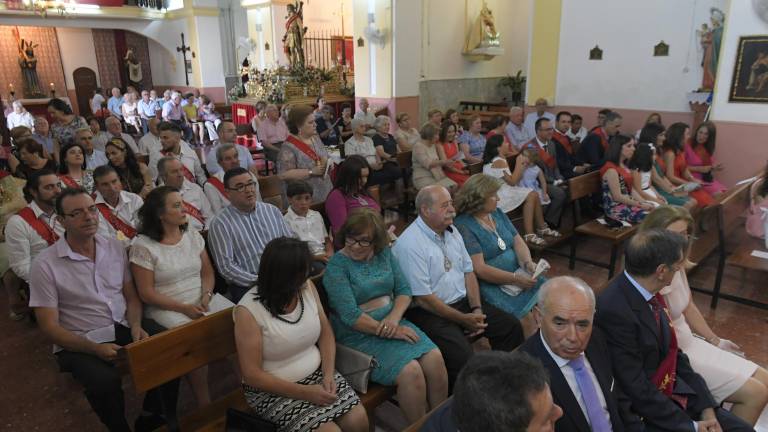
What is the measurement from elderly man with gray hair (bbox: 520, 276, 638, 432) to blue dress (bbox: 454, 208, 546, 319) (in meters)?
1.18

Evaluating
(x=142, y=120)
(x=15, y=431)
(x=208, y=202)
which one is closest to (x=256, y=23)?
(x=142, y=120)

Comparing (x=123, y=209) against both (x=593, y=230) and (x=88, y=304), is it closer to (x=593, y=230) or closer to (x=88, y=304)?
(x=88, y=304)

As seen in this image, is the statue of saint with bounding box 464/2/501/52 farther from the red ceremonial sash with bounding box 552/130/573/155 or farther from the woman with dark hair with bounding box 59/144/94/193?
the woman with dark hair with bounding box 59/144/94/193

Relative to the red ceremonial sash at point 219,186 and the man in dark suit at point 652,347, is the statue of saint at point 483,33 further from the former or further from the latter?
the man in dark suit at point 652,347

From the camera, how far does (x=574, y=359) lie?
6.15ft

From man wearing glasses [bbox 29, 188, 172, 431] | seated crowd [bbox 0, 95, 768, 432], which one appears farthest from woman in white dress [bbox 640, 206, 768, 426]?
man wearing glasses [bbox 29, 188, 172, 431]

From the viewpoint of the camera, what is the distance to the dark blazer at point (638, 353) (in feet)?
6.60

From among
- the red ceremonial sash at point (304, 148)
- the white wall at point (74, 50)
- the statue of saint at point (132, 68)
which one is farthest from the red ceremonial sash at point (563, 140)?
the white wall at point (74, 50)

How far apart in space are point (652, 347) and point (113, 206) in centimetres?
331

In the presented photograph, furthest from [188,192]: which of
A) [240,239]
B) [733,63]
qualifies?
[733,63]

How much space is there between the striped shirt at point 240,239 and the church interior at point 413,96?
1.9 inches

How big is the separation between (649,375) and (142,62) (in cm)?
1959

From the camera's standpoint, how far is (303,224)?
3.55 metres

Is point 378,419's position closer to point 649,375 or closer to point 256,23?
point 649,375
